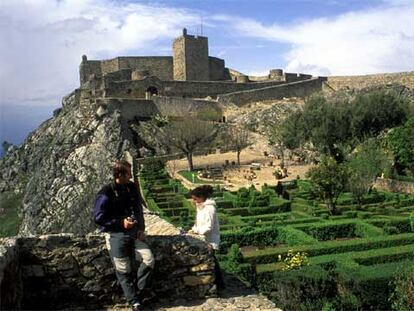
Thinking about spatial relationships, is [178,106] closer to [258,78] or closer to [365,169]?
[258,78]

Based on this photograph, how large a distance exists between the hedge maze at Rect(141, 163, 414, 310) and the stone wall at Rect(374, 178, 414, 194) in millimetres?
2879

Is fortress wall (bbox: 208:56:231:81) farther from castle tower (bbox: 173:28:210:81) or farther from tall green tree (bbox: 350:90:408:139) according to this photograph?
tall green tree (bbox: 350:90:408:139)

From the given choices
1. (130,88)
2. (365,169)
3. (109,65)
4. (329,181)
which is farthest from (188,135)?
(109,65)

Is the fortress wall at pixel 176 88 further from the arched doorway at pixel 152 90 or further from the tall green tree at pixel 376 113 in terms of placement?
the tall green tree at pixel 376 113

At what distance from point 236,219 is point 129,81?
119ft

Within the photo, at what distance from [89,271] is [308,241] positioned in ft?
37.7

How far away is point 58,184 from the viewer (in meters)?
39.4

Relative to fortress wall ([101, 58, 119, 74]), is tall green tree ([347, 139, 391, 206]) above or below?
below

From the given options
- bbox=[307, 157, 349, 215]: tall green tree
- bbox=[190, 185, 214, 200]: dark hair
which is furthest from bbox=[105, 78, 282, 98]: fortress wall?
bbox=[190, 185, 214, 200]: dark hair

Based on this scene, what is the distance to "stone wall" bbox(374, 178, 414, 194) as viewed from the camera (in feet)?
97.5

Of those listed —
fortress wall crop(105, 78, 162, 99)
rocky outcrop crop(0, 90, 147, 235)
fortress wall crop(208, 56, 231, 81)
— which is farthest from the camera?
fortress wall crop(208, 56, 231, 81)

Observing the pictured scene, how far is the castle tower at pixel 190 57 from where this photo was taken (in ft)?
194

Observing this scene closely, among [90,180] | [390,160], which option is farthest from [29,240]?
[90,180]

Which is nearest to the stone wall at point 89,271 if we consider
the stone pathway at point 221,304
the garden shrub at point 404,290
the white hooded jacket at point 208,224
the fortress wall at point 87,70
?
Answer: the stone pathway at point 221,304
